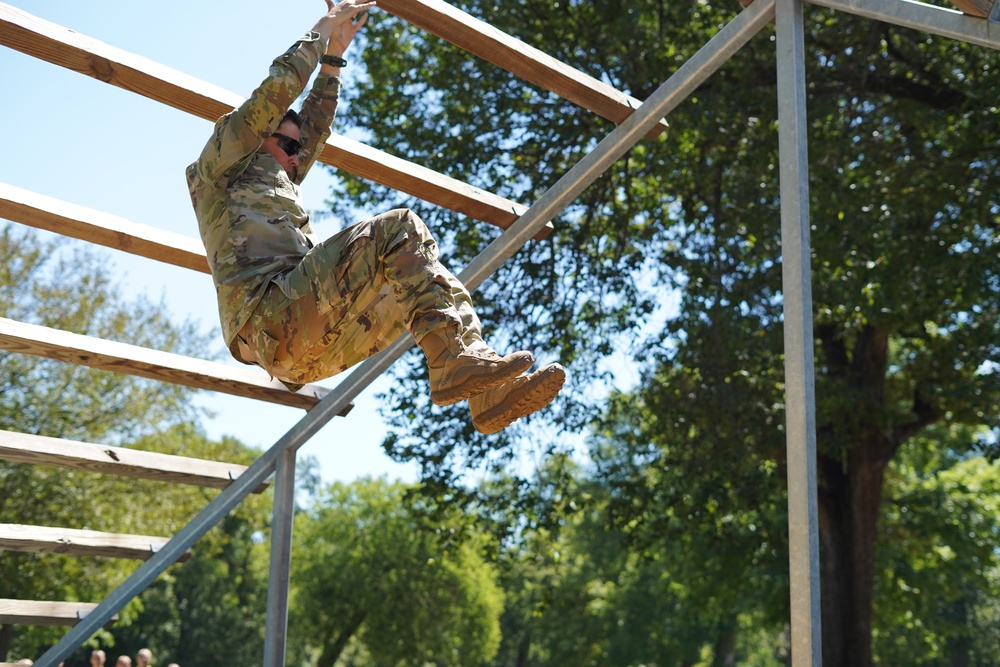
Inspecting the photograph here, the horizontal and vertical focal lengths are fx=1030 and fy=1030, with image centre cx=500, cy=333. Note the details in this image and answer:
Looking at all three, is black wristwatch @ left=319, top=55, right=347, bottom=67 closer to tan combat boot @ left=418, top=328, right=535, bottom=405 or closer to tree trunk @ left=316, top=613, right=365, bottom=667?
tan combat boot @ left=418, top=328, right=535, bottom=405

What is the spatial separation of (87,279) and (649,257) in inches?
461

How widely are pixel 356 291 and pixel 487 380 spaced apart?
0.45m

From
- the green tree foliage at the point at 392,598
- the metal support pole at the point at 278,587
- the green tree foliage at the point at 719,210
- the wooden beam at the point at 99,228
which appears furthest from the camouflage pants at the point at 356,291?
the green tree foliage at the point at 392,598

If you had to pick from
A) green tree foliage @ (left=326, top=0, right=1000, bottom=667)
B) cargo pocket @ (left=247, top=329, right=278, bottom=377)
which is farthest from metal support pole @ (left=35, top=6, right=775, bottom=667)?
green tree foliage @ (left=326, top=0, right=1000, bottom=667)

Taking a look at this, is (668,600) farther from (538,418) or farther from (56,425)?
(538,418)

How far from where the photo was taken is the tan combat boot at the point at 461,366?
9.12ft

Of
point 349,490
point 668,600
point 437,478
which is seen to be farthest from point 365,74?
point 349,490

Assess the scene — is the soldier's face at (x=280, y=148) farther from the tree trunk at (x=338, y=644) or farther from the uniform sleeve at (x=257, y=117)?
the tree trunk at (x=338, y=644)

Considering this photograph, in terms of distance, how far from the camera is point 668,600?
29141 mm

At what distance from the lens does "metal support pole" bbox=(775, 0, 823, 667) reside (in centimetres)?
259

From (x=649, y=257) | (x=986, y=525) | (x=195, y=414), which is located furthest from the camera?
(x=195, y=414)

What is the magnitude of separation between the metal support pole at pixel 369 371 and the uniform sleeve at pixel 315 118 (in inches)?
30.8

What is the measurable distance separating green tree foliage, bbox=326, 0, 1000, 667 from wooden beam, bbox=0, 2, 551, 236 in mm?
5992

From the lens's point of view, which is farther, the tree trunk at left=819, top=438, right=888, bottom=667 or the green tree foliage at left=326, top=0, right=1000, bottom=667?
the tree trunk at left=819, top=438, right=888, bottom=667
